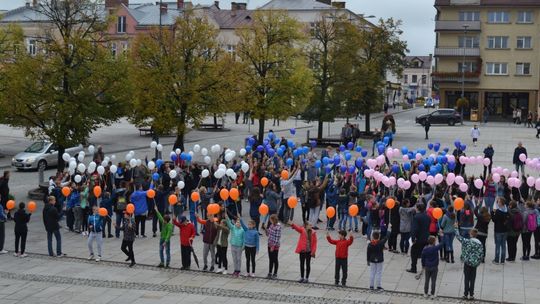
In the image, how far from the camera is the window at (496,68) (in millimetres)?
70319

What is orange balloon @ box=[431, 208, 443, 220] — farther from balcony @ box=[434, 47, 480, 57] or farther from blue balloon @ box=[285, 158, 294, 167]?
balcony @ box=[434, 47, 480, 57]

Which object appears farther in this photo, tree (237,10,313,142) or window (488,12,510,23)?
window (488,12,510,23)

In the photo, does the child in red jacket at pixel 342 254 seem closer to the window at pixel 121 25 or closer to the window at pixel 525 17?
the window at pixel 525 17

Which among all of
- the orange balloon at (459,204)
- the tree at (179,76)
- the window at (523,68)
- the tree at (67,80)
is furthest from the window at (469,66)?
the orange balloon at (459,204)

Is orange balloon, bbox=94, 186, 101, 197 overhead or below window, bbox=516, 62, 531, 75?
below

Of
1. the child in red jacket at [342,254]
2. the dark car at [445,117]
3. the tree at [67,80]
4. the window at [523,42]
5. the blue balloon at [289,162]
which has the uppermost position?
the window at [523,42]

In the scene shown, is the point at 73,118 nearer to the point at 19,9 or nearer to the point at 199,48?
the point at 199,48

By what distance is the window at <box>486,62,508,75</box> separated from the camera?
7032cm

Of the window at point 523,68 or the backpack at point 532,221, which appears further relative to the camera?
the window at point 523,68

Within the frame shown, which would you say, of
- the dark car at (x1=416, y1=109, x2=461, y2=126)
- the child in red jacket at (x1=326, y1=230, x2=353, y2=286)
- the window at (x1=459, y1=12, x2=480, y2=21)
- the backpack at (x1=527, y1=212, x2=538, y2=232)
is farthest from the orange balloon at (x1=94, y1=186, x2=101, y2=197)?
the window at (x1=459, y1=12, x2=480, y2=21)

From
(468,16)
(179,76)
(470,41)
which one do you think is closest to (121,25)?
(468,16)

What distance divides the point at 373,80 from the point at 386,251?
28385 mm

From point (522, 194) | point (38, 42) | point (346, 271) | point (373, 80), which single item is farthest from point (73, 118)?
point (373, 80)

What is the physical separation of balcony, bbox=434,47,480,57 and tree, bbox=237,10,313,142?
117 ft
